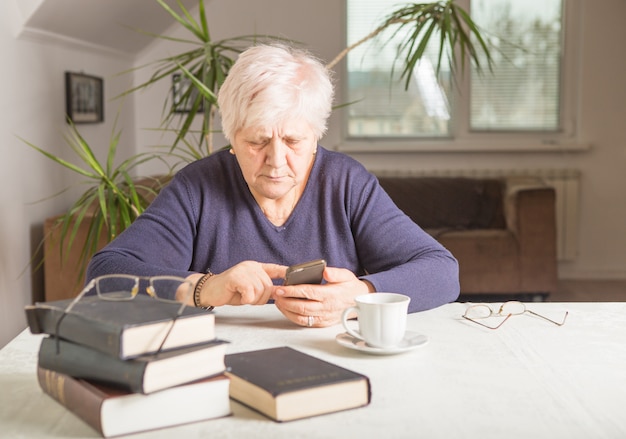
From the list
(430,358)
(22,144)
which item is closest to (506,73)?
(22,144)

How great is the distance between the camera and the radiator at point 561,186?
5992 mm

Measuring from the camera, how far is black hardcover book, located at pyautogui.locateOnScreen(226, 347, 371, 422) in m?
1.06

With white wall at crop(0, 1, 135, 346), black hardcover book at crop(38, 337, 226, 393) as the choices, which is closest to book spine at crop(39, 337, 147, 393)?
black hardcover book at crop(38, 337, 226, 393)

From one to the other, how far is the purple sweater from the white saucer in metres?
0.52

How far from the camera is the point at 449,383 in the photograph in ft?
4.02

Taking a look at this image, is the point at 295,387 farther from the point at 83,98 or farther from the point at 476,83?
the point at 476,83

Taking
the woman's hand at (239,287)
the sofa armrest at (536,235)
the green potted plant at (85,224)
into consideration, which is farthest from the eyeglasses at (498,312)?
the sofa armrest at (536,235)

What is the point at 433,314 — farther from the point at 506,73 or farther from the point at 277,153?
the point at 506,73

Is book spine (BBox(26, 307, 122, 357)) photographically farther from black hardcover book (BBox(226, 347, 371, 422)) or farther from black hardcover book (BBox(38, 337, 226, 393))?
black hardcover book (BBox(226, 347, 371, 422))

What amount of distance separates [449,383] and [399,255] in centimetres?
75

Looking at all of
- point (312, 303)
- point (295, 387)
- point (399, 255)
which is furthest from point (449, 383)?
point (399, 255)

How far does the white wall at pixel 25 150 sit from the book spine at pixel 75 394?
253 cm

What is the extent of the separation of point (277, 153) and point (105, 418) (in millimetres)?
949

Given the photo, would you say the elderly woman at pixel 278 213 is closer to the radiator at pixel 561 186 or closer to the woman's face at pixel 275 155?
the woman's face at pixel 275 155
